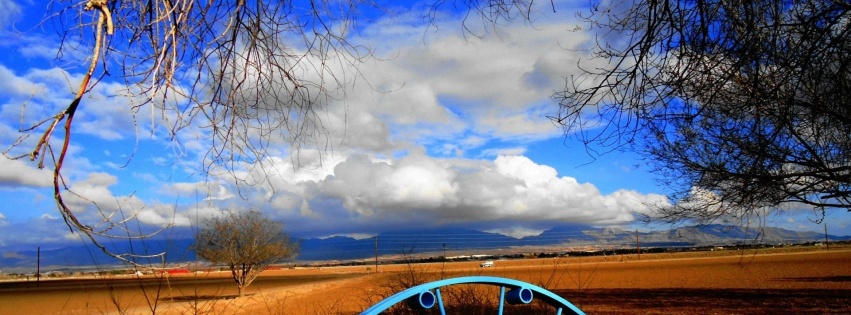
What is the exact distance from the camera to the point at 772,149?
27.8 feet

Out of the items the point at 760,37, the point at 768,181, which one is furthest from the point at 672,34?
the point at 768,181

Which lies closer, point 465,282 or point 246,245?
point 465,282

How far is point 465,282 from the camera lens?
2457 mm

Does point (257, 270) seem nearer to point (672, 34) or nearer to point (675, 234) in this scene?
point (675, 234)

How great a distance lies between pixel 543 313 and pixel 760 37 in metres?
4.35

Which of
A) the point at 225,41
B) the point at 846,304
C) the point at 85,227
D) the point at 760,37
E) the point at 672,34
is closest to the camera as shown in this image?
the point at 85,227

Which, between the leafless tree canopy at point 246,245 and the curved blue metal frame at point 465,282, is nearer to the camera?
the curved blue metal frame at point 465,282

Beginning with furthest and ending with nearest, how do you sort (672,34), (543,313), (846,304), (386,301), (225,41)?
(846,304) → (543,313) → (672,34) → (225,41) → (386,301)

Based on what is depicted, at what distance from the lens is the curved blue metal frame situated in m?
2.13

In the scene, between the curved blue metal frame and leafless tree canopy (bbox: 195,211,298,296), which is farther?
leafless tree canopy (bbox: 195,211,298,296)

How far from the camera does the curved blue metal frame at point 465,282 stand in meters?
2.13

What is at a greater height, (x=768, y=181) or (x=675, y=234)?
(x=768, y=181)


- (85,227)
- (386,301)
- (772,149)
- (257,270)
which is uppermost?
(772,149)

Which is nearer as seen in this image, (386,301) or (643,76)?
(386,301)
